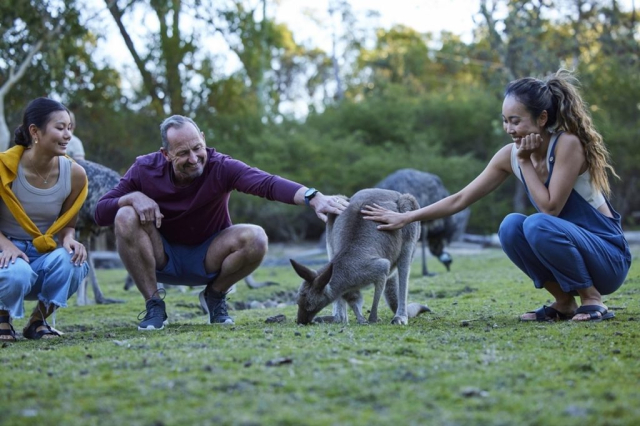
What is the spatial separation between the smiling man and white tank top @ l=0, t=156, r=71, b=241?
31 centimetres

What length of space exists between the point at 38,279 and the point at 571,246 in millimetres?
3497

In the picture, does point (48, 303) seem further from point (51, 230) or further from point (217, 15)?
point (217, 15)

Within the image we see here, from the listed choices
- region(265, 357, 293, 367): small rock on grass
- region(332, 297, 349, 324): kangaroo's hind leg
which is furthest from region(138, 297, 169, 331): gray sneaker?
region(265, 357, 293, 367): small rock on grass

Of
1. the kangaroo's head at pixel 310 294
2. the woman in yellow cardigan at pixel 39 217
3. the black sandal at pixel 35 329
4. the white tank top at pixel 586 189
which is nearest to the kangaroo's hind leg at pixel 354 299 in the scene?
the kangaroo's head at pixel 310 294

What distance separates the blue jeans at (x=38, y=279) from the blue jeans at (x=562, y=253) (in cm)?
293

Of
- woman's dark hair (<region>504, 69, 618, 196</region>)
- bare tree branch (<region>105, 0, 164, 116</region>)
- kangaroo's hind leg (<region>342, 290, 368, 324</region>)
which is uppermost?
bare tree branch (<region>105, 0, 164, 116</region>)

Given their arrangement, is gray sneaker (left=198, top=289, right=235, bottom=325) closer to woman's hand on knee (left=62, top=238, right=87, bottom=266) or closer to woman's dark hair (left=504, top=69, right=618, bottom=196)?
woman's hand on knee (left=62, top=238, right=87, bottom=266)

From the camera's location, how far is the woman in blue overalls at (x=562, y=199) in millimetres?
5059

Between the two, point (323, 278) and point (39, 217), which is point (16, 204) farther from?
point (323, 278)

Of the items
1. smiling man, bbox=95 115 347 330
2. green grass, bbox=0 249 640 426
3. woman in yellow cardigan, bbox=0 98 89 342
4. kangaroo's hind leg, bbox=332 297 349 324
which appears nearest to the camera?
green grass, bbox=0 249 640 426

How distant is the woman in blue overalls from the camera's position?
5059 millimetres

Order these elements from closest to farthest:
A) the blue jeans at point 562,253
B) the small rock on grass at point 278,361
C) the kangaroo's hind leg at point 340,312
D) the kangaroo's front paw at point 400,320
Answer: the small rock on grass at point 278,361, the blue jeans at point 562,253, the kangaroo's front paw at point 400,320, the kangaroo's hind leg at point 340,312

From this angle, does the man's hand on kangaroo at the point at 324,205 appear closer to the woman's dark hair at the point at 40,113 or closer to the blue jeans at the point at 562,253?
the blue jeans at the point at 562,253

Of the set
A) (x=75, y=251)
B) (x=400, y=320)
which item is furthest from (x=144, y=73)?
(x=400, y=320)
